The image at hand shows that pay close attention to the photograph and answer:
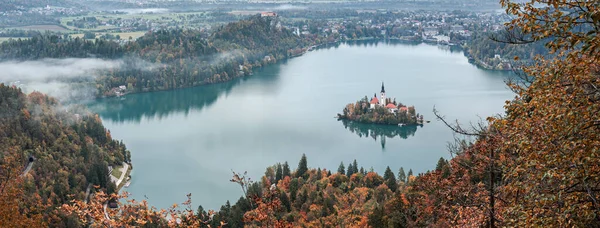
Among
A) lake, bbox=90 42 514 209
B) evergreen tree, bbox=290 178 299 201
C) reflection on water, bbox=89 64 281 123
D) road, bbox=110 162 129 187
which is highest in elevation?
evergreen tree, bbox=290 178 299 201

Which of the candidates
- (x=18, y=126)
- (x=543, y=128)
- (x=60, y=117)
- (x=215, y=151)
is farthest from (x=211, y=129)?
(x=543, y=128)

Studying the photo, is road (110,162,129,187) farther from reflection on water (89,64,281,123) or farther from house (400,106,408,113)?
house (400,106,408,113)

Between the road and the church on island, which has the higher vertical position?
the church on island

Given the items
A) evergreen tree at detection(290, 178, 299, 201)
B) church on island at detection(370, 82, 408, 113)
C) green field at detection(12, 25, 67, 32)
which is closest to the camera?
evergreen tree at detection(290, 178, 299, 201)

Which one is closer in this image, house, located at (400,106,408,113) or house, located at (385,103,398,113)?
house, located at (400,106,408,113)

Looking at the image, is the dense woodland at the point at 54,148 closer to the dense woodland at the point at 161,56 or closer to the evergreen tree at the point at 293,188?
the evergreen tree at the point at 293,188

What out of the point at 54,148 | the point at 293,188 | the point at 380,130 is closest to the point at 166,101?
the point at 380,130

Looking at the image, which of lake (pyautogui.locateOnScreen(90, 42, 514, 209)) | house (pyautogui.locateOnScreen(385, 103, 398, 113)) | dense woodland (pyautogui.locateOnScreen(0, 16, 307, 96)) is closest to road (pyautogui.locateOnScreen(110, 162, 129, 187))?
lake (pyautogui.locateOnScreen(90, 42, 514, 209))
